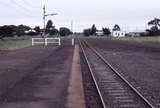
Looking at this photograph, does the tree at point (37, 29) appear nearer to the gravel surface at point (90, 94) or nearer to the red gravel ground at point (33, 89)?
the red gravel ground at point (33, 89)

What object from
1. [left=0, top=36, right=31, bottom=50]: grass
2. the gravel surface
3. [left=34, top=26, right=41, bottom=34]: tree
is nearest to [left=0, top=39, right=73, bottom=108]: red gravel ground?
the gravel surface

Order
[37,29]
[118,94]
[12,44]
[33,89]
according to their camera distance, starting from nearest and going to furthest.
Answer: [118,94] < [33,89] < [12,44] < [37,29]

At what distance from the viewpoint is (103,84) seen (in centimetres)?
1738

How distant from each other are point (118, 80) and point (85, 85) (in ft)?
7.44

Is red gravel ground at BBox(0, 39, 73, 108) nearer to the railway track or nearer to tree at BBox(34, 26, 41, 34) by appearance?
the railway track

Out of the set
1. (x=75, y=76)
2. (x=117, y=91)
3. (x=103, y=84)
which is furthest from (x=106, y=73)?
(x=117, y=91)

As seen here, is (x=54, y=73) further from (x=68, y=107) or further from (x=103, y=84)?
(x=68, y=107)

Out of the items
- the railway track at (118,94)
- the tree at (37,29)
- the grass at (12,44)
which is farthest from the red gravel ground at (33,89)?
the tree at (37,29)

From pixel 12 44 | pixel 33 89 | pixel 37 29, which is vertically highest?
pixel 37 29

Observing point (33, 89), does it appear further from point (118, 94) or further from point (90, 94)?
point (118, 94)

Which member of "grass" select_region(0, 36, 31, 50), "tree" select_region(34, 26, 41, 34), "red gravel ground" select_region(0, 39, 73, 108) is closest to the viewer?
"red gravel ground" select_region(0, 39, 73, 108)

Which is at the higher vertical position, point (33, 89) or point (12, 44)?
point (33, 89)

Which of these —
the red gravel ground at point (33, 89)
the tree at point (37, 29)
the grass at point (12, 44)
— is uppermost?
the tree at point (37, 29)

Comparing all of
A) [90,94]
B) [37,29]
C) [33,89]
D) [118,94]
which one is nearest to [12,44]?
[33,89]
